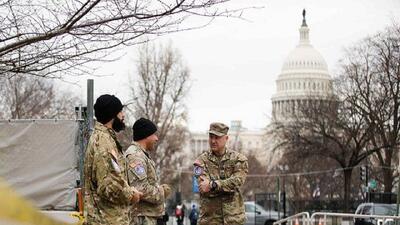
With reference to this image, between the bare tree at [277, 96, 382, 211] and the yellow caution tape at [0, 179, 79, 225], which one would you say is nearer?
the yellow caution tape at [0, 179, 79, 225]

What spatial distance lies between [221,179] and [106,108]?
3208mm

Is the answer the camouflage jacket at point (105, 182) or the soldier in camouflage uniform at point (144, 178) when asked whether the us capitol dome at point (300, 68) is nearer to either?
the soldier in camouflage uniform at point (144, 178)

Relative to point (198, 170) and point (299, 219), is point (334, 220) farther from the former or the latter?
point (198, 170)

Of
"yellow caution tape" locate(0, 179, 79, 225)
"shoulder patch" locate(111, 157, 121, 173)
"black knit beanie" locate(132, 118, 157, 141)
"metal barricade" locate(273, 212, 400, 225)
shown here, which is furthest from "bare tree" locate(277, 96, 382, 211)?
"yellow caution tape" locate(0, 179, 79, 225)

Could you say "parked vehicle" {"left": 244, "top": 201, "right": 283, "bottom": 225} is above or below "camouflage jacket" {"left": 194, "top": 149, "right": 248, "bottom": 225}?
below

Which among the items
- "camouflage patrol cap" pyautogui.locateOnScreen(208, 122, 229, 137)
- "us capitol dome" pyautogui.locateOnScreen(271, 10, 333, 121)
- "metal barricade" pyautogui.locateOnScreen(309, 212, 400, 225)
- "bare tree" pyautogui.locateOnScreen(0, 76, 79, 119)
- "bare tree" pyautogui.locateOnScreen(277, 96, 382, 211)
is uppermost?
"us capitol dome" pyautogui.locateOnScreen(271, 10, 333, 121)

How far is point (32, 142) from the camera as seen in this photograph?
1144 centimetres

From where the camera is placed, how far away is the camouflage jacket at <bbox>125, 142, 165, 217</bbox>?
775 cm

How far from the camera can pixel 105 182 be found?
6.21 m

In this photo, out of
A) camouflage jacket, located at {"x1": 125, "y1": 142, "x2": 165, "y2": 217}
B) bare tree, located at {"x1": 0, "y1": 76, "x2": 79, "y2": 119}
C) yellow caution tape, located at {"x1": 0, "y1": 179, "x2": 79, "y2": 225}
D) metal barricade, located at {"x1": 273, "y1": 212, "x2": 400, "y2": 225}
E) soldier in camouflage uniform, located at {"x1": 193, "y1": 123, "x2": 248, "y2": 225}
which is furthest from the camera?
bare tree, located at {"x1": 0, "y1": 76, "x2": 79, "y2": 119}

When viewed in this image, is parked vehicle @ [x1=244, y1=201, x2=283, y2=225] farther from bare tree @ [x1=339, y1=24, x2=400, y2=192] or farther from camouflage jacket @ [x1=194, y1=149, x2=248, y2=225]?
camouflage jacket @ [x1=194, y1=149, x2=248, y2=225]

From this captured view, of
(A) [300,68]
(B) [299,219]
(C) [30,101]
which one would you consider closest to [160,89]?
(C) [30,101]

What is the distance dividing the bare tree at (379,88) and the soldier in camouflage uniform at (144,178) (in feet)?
101

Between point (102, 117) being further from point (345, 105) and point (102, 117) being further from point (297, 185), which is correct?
point (297, 185)
